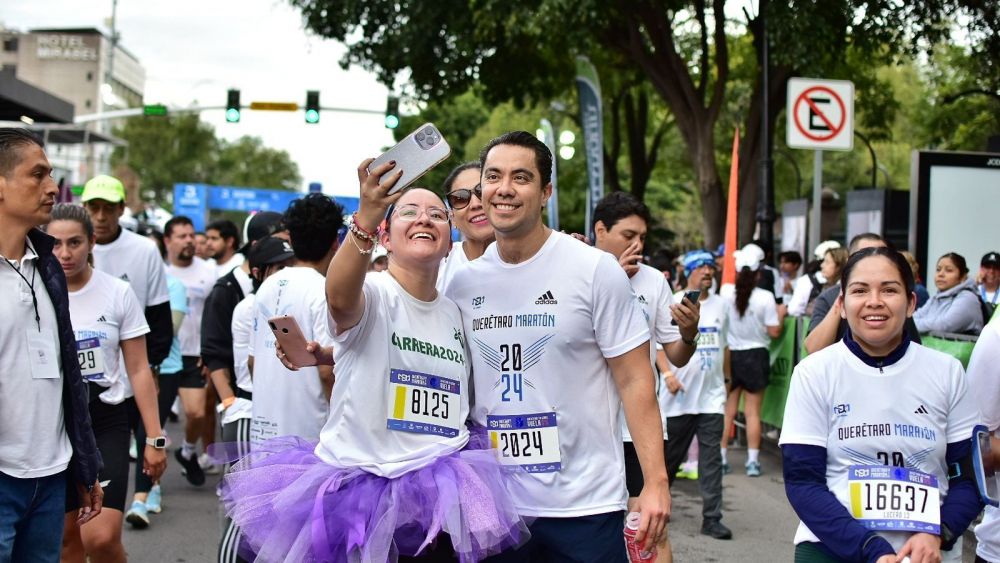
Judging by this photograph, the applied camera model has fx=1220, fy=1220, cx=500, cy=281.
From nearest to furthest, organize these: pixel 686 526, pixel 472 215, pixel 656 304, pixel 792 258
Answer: pixel 472 215, pixel 656 304, pixel 686 526, pixel 792 258

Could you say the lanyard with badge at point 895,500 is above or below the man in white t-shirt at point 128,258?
below

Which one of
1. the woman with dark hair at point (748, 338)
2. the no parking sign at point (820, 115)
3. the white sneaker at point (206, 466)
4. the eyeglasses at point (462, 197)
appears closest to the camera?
the eyeglasses at point (462, 197)

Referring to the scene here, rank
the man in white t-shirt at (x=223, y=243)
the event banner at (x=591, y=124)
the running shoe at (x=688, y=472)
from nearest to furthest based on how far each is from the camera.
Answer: the running shoe at (x=688, y=472) < the man in white t-shirt at (x=223, y=243) < the event banner at (x=591, y=124)

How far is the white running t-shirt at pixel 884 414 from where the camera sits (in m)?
3.97

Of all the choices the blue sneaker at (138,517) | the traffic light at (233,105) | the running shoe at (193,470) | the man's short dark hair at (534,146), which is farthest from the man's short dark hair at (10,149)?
the traffic light at (233,105)

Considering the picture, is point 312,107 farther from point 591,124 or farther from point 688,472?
point 688,472

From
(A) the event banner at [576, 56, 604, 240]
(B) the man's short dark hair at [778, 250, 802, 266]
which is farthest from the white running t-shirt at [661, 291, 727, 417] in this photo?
(A) the event banner at [576, 56, 604, 240]

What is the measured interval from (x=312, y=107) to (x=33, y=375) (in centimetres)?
2360

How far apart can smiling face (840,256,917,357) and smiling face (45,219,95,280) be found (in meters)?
3.66

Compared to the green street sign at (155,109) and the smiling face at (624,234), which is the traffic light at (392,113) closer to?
the green street sign at (155,109)

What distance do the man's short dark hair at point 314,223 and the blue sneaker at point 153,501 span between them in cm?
403

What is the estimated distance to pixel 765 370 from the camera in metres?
12.4

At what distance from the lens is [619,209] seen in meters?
6.50

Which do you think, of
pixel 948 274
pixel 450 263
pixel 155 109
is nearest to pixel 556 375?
pixel 450 263
